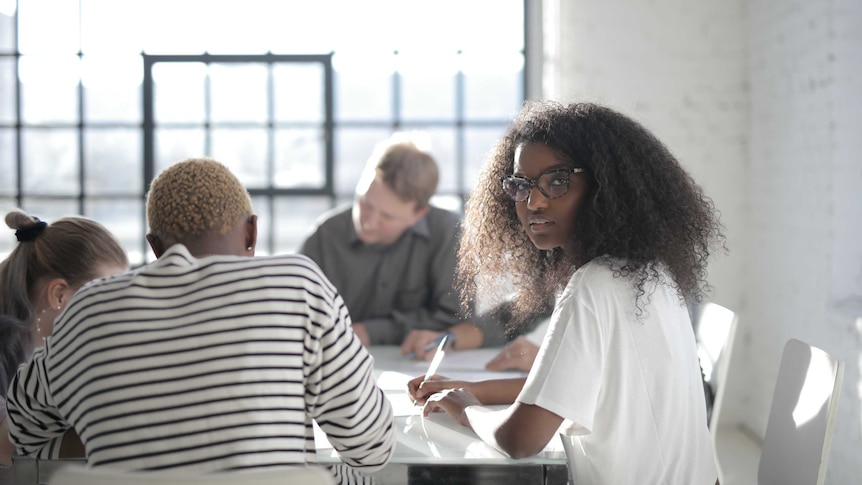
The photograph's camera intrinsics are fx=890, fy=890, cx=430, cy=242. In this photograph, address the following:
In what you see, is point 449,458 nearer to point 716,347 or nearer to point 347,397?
point 347,397

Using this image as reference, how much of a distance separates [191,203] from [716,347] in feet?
5.47

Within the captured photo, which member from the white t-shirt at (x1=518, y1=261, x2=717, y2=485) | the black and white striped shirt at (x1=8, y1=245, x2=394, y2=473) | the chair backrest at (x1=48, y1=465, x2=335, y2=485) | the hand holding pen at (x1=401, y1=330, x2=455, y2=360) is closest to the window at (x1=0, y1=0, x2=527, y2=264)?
the hand holding pen at (x1=401, y1=330, x2=455, y2=360)

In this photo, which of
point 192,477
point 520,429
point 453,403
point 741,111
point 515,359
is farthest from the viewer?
point 741,111

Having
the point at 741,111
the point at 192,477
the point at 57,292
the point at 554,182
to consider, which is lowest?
the point at 192,477

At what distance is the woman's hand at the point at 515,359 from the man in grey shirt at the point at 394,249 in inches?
22.0

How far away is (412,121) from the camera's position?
5.01m

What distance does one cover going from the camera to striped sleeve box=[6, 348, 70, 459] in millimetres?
1468

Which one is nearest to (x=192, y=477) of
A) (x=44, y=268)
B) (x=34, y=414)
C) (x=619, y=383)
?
(x=34, y=414)

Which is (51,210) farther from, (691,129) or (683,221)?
(683,221)

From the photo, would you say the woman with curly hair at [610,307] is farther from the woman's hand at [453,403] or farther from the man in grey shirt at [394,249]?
the man in grey shirt at [394,249]

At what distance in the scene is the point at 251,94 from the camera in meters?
4.91

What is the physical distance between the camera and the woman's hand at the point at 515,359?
7.96 ft

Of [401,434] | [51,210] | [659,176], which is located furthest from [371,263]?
[51,210]

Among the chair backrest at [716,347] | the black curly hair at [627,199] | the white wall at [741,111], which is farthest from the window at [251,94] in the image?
the black curly hair at [627,199]
